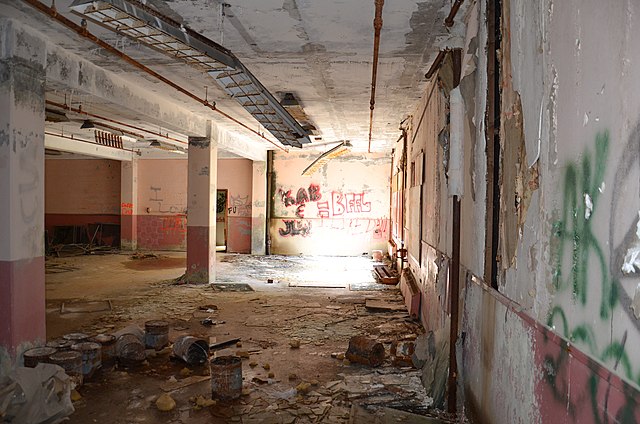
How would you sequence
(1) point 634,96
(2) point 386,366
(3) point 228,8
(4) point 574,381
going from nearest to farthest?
(1) point 634,96, (4) point 574,381, (3) point 228,8, (2) point 386,366

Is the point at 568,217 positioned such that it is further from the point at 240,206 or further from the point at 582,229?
the point at 240,206

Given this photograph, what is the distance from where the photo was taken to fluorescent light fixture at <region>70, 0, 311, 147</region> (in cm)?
351

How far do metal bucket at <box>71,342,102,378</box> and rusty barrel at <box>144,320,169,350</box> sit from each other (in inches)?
28.3

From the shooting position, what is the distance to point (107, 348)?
206 inches

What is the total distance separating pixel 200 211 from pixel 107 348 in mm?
5315

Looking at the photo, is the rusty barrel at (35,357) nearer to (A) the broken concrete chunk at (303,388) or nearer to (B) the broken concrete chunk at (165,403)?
(B) the broken concrete chunk at (165,403)

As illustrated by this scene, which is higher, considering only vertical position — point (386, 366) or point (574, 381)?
point (574, 381)

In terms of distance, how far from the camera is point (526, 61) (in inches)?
97.6

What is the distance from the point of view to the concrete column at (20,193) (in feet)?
15.7

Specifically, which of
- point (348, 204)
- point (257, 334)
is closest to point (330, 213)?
point (348, 204)

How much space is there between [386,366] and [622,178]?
420 cm

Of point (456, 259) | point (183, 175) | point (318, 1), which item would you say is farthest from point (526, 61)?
→ point (183, 175)

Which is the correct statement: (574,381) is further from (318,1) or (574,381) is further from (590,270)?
(318,1)

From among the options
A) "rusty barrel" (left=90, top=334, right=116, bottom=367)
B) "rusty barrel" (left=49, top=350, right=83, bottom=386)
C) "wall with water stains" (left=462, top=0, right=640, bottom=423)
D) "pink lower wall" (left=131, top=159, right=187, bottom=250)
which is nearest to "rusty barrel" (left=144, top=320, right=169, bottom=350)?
"rusty barrel" (left=90, top=334, right=116, bottom=367)
